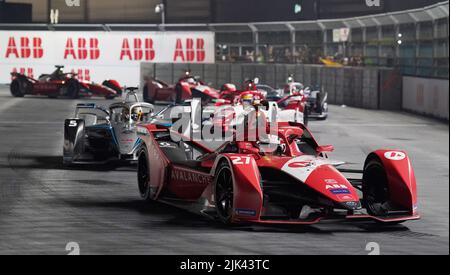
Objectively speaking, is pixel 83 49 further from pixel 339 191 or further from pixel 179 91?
pixel 339 191

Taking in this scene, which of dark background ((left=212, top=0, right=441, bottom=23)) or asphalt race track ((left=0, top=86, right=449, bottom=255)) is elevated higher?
dark background ((left=212, top=0, right=441, bottom=23))

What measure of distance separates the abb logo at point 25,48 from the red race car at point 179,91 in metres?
4.67

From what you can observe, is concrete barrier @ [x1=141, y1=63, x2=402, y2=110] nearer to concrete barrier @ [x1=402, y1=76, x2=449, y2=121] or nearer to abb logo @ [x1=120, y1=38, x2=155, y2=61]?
abb logo @ [x1=120, y1=38, x2=155, y2=61]

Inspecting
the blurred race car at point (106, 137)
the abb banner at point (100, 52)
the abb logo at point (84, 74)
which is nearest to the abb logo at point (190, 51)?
the abb banner at point (100, 52)

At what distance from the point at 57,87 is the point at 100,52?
874 cm

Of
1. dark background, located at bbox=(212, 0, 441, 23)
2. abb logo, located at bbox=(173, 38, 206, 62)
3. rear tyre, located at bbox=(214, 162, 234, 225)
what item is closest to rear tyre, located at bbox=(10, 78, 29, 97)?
dark background, located at bbox=(212, 0, 441, 23)

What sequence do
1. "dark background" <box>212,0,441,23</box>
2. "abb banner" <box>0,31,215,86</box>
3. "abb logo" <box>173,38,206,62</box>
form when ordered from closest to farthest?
"abb banner" <box>0,31,215,86</box>
"dark background" <box>212,0,441,23</box>
"abb logo" <box>173,38,206,62</box>

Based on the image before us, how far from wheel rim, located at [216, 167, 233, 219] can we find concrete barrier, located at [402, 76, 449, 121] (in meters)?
20.7

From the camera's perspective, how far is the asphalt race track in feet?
32.5

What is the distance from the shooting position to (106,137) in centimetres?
1803

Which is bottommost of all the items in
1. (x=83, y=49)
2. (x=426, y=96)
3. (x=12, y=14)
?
(x=426, y=96)

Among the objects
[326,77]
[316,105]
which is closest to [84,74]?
[326,77]

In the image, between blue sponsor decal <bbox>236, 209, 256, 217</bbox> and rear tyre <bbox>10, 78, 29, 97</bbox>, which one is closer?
blue sponsor decal <bbox>236, 209, 256, 217</bbox>
